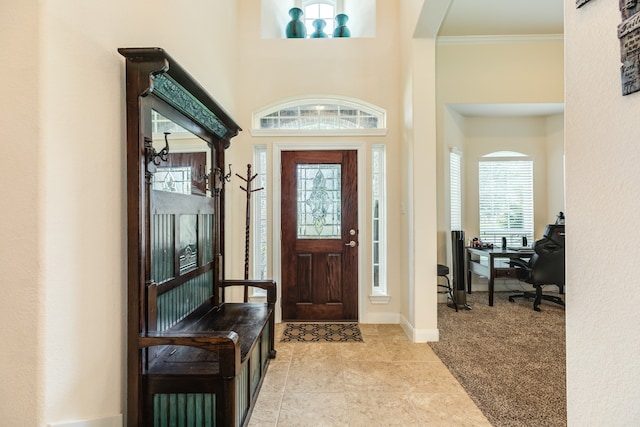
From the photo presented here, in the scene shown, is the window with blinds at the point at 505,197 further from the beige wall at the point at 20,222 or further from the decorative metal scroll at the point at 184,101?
the beige wall at the point at 20,222

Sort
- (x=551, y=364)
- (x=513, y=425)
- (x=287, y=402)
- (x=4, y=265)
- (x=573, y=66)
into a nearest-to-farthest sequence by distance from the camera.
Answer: (x=573, y=66)
(x=4, y=265)
(x=513, y=425)
(x=287, y=402)
(x=551, y=364)

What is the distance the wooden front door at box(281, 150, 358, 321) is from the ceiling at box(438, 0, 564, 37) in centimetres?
229

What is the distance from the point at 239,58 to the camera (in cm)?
375

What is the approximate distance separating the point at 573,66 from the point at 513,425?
199cm

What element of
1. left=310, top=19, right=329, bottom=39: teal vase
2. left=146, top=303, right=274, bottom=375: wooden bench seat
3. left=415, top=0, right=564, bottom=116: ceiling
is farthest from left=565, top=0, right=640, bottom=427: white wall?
left=310, top=19, right=329, bottom=39: teal vase

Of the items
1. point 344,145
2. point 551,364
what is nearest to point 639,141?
point 551,364

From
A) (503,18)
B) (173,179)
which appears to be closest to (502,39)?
(503,18)

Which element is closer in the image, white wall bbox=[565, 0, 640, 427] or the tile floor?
white wall bbox=[565, 0, 640, 427]

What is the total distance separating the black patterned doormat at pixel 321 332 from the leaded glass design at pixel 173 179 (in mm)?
1904

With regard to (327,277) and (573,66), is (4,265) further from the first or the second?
(327,277)

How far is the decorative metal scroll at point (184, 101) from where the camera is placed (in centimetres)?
163

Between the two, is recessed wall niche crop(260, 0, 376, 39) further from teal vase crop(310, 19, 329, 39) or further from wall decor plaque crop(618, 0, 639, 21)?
wall decor plaque crop(618, 0, 639, 21)

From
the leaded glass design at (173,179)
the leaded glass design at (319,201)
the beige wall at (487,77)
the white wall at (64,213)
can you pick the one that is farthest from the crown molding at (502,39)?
the white wall at (64,213)

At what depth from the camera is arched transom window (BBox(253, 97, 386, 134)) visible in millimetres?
3803
